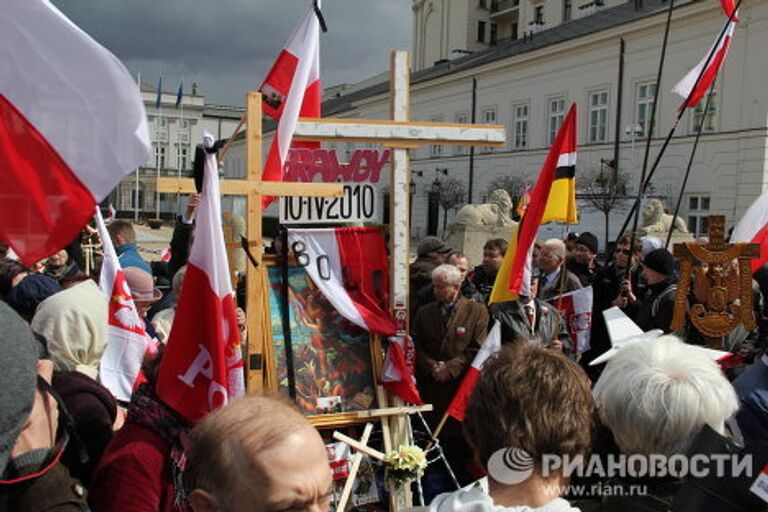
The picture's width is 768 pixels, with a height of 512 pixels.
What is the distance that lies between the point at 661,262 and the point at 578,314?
0.86 metres

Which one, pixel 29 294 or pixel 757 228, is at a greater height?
pixel 757 228

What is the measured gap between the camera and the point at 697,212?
3061cm

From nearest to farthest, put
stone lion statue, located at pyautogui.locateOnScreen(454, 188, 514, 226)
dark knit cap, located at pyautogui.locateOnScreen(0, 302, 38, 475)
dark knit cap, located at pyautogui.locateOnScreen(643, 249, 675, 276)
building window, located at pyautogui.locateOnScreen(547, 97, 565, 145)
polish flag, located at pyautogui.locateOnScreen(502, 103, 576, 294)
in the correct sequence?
dark knit cap, located at pyautogui.locateOnScreen(0, 302, 38, 475) → polish flag, located at pyautogui.locateOnScreen(502, 103, 576, 294) → dark knit cap, located at pyautogui.locateOnScreen(643, 249, 675, 276) → stone lion statue, located at pyautogui.locateOnScreen(454, 188, 514, 226) → building window, located at pyautogui.locateOnScreen(547, 97, 565, 145)

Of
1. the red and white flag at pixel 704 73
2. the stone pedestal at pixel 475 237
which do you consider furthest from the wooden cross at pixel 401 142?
the stone pedestal at pixel 475 237

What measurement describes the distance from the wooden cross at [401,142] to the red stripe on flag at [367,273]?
105 millimetres

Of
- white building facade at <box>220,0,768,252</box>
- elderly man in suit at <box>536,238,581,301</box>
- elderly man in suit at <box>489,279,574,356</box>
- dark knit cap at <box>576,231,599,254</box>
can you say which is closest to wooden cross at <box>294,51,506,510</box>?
→ elderly man in suit at <box>489,279,574,356</box>

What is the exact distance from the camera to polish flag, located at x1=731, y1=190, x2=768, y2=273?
16.8 ft

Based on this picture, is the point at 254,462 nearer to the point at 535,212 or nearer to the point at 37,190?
the point at 37,190

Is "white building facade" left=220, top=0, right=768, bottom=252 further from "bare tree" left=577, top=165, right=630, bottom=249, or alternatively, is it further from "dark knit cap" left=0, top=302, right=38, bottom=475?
"dark knit cap" left=0, top=302, right=38, bottom=475

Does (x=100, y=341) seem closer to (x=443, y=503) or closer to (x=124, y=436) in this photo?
(x=124, y=436)

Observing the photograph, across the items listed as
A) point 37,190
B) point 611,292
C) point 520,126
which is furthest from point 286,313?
point 520,126

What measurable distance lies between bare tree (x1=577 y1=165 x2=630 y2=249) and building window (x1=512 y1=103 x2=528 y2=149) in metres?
7.92

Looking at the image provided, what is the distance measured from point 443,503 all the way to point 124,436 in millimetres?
1159

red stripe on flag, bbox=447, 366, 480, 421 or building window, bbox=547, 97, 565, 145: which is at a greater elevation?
building window, bbox=547, 97, 565, 145
